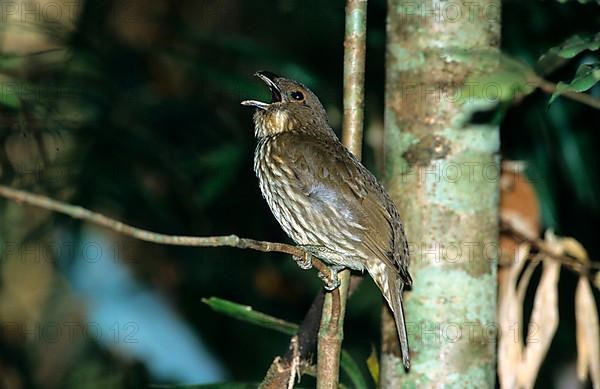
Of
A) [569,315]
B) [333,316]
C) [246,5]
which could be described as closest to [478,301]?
[333,316]

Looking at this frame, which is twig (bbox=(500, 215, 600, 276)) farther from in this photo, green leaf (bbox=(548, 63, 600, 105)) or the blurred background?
green leaf (bbox=(548, 63, 600, 105))

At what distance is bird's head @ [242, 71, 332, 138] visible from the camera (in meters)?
4.25

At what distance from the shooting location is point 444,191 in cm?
356

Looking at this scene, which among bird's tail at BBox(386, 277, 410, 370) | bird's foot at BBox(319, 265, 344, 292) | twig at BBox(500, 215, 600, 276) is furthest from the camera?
twig at BBox(500, 215, 600, 276)

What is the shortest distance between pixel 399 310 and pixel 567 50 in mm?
943

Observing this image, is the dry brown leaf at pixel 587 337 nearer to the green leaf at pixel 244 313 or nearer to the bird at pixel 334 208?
the bird at pixel 334 208

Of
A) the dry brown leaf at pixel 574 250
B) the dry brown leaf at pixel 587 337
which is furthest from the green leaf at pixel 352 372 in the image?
the dry brown leaf at pixel 574 250

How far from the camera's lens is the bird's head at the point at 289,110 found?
425cm

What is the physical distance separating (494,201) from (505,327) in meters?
0.51

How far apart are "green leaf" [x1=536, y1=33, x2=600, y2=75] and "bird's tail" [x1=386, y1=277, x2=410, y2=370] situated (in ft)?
2.62

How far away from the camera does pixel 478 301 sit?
3.57 meters

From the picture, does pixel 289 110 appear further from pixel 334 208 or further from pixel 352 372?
pixel 352 372

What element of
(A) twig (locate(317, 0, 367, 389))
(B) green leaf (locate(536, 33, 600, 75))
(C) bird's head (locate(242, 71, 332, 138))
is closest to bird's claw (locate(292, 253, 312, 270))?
(A) twig (locate(317, 0, 367, 389))

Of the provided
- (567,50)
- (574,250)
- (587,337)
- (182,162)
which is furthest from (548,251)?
(182,162)
